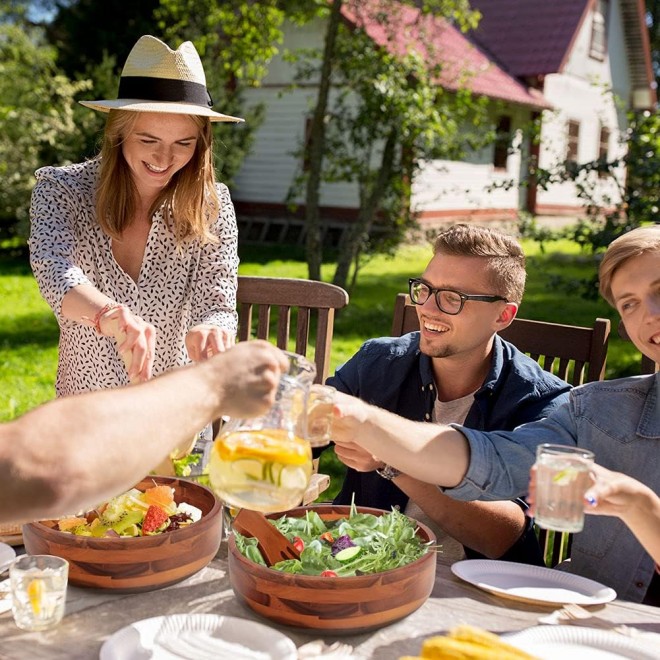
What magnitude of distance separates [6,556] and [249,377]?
96 cm

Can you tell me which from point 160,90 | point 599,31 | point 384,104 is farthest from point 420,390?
point 599,31

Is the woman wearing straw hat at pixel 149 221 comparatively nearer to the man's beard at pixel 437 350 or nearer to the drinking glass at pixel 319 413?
the man's beard at pixel 437 350

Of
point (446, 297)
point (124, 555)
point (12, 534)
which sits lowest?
point (12, 534)

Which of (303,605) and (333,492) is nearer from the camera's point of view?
(303,605)

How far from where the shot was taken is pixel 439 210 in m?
17.6

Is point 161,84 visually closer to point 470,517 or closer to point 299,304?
point 299,304

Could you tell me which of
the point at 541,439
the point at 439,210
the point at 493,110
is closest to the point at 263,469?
the point at 541,439

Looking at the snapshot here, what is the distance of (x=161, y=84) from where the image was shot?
9.68ft

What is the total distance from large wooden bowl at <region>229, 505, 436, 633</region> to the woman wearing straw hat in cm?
130

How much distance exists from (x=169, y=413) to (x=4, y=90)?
1457cm

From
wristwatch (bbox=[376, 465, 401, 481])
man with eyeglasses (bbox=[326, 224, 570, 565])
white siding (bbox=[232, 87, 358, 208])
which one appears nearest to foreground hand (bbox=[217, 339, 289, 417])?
wristwatch (bbox=[376, 465, 401, 481])

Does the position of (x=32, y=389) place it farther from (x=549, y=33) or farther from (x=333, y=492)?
(x=549, y=33)

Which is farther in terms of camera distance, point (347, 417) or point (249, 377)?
point (347, 417)

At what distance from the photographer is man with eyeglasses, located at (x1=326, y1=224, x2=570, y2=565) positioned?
2.60 meters
